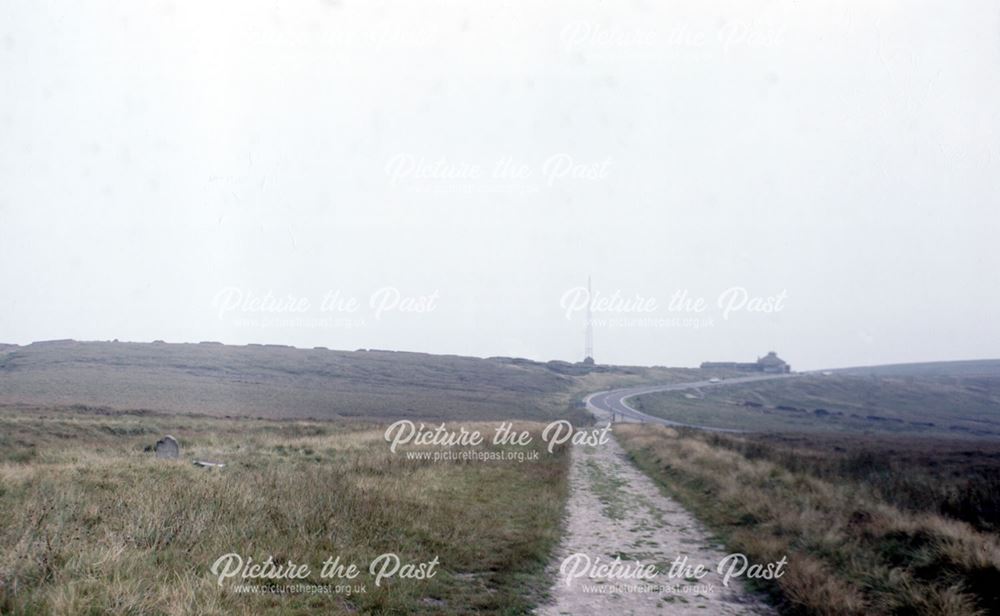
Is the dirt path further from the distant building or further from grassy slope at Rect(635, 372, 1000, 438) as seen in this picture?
the distant building

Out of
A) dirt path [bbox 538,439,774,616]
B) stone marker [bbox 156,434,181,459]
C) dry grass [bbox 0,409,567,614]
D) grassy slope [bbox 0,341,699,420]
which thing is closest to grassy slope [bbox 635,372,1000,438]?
grassy slope [bbox 0,341,699,420]

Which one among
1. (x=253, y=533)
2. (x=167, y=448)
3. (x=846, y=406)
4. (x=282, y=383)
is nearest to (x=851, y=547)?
(x=253, y=533)

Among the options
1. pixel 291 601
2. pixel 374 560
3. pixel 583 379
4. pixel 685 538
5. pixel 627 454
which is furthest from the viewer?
pixel 583 379

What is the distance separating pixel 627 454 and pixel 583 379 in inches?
3707

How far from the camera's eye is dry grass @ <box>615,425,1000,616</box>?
709 centimetres

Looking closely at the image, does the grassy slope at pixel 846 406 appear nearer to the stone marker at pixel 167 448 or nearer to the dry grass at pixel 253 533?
the stone marker at pixel 167 448

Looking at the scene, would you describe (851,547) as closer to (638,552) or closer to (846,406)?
(638,552)

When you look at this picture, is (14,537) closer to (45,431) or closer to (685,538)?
(685,538)

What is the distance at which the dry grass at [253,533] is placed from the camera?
570 centimetres

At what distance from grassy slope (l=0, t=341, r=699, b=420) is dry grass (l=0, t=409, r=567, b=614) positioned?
35608 mm

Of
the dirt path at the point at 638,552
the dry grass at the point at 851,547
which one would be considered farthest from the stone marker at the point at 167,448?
the dry grass at the point at 851,547

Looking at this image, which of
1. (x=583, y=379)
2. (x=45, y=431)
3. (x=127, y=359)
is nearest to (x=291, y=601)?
(x=45, y=431)

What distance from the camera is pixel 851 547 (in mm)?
9445

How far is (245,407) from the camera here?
2058 inches
